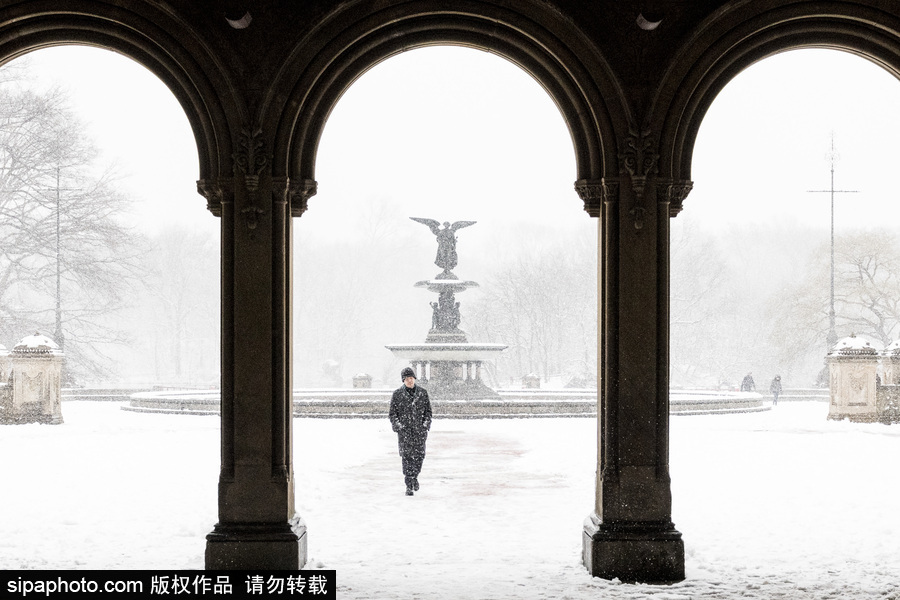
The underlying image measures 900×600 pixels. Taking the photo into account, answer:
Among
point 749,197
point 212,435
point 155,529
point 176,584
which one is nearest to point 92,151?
point 212,435

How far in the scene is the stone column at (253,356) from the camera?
6.88 m

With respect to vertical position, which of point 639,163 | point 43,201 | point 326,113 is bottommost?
point 639,163

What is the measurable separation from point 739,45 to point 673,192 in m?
1.12

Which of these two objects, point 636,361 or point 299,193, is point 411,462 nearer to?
point 636,361

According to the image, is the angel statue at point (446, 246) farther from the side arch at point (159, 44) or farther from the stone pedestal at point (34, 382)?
the side arch at point (159, 44)

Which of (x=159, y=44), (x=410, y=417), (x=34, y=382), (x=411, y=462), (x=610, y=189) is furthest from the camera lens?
Answer: (x=34, y=382)

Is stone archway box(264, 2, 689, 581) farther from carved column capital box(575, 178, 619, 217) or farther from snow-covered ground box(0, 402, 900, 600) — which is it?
snow-covered ground box(0, 402, 900, 600)

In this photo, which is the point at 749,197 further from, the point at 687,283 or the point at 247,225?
the point at 247,225

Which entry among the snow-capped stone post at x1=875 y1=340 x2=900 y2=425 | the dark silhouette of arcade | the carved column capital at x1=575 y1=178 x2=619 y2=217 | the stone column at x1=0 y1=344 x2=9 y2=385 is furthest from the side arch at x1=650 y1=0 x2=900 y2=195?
the stone column at x1=0 y1=344 x2=9 y2=385

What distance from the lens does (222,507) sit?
6.88 m

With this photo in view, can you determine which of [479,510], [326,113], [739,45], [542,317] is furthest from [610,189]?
[542,317]

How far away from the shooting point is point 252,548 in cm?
681

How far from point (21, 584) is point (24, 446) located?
9.74 metres

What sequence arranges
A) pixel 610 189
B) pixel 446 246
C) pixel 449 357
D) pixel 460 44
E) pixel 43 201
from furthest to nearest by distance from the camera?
pixel 43 201, pixel 446 246, pixel 449 357, pixel 460 44, pixel 610 189
